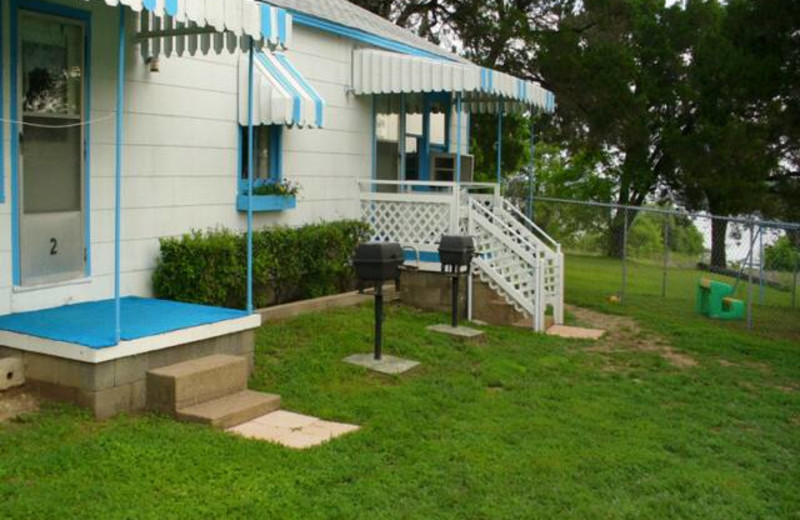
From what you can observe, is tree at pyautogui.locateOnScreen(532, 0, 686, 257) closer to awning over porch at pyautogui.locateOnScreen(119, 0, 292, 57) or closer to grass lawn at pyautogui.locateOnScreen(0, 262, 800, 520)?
grass lawn at pyautogui.locateOnScreen(0, 262, 800, 520)

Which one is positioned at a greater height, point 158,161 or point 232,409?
point 158,161

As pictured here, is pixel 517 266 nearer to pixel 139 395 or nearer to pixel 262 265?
pixel 262 265

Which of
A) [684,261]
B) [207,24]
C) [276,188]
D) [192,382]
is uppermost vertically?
[207,24]

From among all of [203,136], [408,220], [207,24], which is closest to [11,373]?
[207,24]

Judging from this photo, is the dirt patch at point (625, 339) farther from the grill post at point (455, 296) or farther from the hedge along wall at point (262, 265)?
the hedge along wall at point (262, 265)

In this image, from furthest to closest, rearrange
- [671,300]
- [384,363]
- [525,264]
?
1. [671,300]
2. [525,264]
3. [384,363]

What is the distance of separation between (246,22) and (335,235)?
14.8 ft

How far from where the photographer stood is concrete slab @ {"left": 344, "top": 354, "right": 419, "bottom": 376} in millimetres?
7750

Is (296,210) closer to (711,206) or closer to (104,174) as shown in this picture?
(104,174)

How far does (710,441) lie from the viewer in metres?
6.32

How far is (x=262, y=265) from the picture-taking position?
9375mm

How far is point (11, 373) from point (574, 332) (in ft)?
22.7

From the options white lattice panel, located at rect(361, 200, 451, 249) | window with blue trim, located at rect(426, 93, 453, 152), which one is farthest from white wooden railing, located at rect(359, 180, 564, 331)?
window with blue trim, located at rect(426, 93, 453, 152)

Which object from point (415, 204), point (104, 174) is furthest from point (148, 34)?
point (415, 204)
